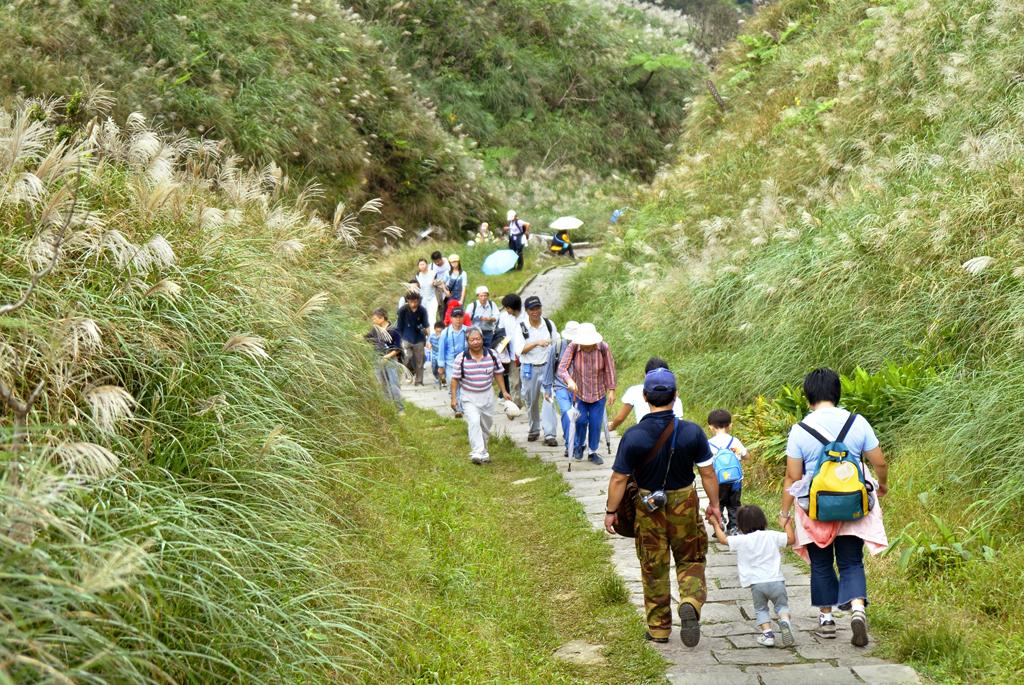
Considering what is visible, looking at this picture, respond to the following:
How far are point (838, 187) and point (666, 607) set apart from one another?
912cm

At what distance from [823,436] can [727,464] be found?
1.91 metres

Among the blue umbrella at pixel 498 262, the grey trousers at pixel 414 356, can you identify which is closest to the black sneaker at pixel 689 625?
the grey trousers at pixel 414 356

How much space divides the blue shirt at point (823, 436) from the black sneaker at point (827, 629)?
0.77 m

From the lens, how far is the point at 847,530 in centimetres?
596

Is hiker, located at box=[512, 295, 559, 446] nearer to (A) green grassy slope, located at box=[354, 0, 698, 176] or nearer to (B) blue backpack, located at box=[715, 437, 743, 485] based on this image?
(B) blue backpack, located at box=[715, 437, 743, 485]

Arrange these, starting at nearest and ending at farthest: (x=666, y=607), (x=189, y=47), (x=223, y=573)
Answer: (x=223, y=573)
(x=666, y=607)
(x=189, y=47)

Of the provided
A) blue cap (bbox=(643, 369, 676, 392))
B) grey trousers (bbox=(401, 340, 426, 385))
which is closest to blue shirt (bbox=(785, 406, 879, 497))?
blue cap (bbox=(643, 369, 676, 392))

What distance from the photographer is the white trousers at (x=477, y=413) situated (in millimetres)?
11156

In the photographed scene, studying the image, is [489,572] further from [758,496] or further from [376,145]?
[376,145]

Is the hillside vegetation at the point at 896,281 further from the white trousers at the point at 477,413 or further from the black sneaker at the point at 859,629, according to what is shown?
the white trousers at the point at 477,413

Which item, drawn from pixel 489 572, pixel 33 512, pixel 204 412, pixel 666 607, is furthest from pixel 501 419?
pixel 33 512

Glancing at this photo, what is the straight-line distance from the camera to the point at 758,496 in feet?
30.6

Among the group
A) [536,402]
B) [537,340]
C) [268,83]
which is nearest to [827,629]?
[537,340]

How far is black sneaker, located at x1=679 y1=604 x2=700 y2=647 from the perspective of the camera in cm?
603
